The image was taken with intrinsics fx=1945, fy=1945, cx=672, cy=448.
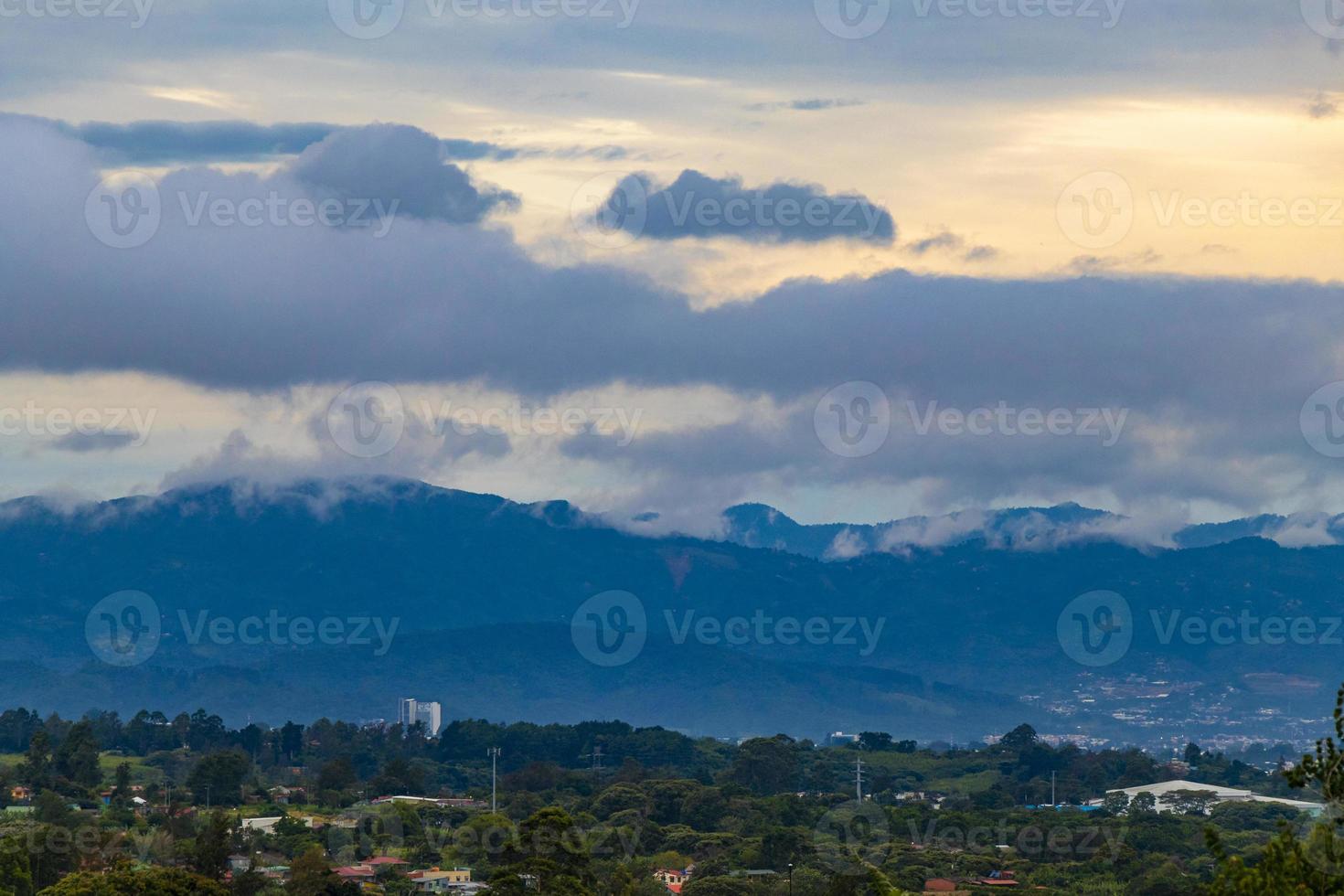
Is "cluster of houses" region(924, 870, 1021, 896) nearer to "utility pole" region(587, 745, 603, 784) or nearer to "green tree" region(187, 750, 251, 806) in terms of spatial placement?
"green tree" region(187, 750, 251, 806)

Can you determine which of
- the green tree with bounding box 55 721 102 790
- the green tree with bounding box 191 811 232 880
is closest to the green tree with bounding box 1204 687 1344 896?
the green tree with bounding box 191 811 232 880

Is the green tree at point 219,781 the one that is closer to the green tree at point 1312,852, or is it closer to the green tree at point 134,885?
the green tree at point 134,885

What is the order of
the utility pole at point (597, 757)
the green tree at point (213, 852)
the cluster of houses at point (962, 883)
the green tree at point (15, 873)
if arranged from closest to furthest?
1. the green tree at point (15, 873)
2. the green tree at point (213, 852)
3. the cluster of houses at point (962, 883)
4. the utility pole at point (597, 757)

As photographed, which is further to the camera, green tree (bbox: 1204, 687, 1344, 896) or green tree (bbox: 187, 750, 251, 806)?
green tree (bbox: 187, 750, 251, 806)

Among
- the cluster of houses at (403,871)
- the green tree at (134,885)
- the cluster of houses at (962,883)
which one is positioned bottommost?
the cluster of houses at (962,883)

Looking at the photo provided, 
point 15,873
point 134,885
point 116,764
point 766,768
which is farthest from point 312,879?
point 116,764

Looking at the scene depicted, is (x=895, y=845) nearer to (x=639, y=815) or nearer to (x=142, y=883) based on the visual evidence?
(x=639, y=815)

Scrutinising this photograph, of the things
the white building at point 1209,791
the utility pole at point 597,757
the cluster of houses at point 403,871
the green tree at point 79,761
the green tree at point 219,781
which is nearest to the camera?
the cluster of houses at point 403,871

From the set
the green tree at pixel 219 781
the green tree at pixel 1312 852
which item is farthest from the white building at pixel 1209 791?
the green tree at pixel 1312 852

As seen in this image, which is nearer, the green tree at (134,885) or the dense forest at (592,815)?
the green tree at (134,885)

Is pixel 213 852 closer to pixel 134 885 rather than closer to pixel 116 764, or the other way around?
pixel 134 885

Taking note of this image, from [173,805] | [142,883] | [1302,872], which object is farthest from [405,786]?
[1302,872]
